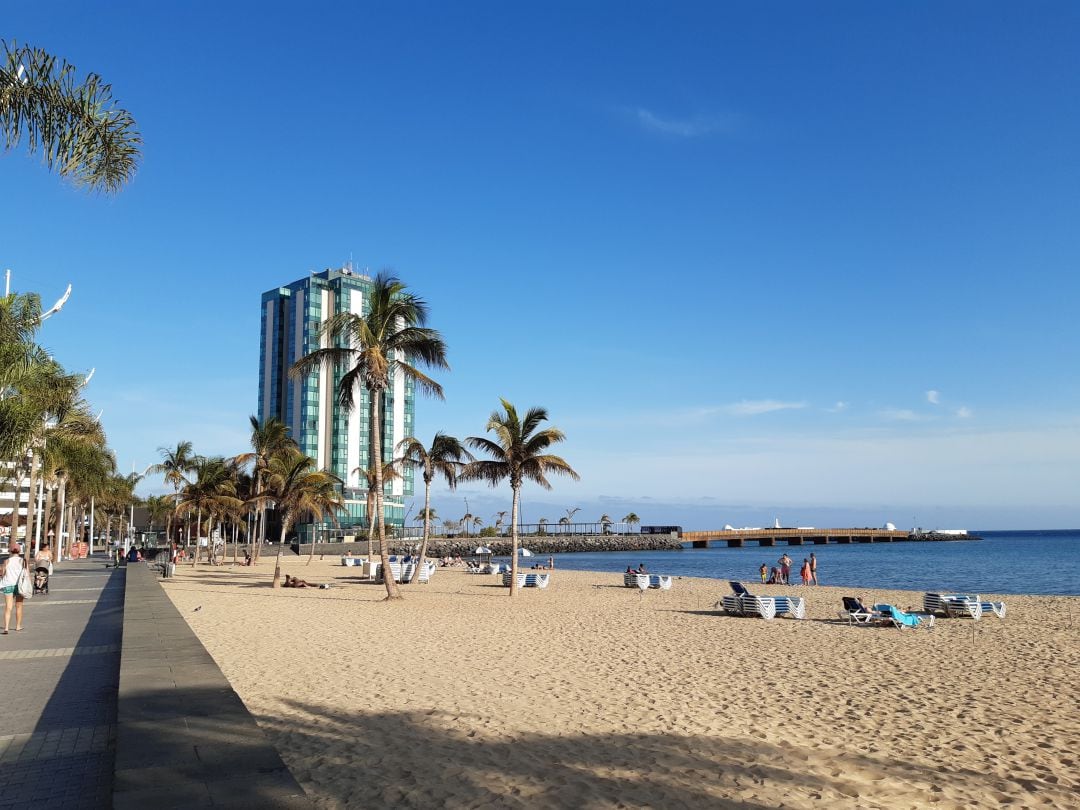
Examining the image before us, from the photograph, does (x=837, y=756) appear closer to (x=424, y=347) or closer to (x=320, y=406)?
(x=424, y=347)

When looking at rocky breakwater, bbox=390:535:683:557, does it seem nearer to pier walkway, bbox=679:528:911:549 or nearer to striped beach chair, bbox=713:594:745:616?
pier walkway, bbox=679:528:911:549

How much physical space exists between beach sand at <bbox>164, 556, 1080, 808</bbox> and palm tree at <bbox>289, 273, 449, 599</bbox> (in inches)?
263

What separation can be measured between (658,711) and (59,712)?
6.16 m

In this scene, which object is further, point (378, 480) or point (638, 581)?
point (638, 581)

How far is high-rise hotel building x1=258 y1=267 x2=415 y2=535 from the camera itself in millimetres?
101625

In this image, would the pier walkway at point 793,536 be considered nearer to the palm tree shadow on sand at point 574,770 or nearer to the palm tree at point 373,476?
the palm tree at point 373,476

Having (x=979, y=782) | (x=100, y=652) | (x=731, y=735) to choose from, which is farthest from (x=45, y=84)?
(x=979, y=782)

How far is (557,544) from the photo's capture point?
124 metres

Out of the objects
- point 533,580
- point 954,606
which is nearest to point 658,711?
point 954,606

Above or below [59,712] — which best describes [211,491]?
above

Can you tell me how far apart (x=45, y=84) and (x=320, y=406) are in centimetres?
9635

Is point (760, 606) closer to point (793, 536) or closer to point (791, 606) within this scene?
point (791, 606)

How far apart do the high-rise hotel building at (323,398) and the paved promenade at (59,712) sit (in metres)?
83.6

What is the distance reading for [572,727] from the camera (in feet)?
26.3
